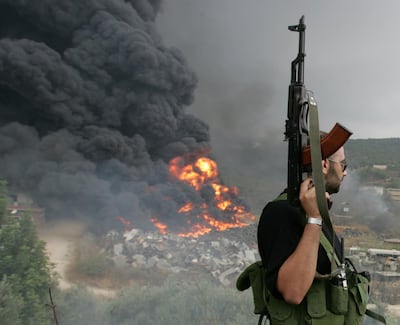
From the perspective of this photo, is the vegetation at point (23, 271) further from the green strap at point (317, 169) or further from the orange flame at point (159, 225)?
the orange flame at point (159, 225)

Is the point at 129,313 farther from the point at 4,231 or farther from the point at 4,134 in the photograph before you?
the point at 4,134

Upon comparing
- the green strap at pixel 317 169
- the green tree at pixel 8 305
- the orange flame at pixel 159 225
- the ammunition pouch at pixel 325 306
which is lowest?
the green tree at pixel 8 305

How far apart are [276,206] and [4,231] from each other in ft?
18.8

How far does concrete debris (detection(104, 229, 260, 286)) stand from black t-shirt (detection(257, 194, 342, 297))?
349 inches

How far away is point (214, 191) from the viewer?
1532cm

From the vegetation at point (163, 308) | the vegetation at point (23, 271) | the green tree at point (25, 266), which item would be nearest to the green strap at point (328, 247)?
the vegetation at point (163, 308)

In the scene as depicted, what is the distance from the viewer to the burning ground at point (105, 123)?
12523mm

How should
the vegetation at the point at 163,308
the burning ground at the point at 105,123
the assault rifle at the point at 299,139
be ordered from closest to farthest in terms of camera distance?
the assault rifle at the point at 299,139
the vegetation at the point at 163,308
the burning ground at the point at 105,123

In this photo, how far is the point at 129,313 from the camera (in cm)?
669

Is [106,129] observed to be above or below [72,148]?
above

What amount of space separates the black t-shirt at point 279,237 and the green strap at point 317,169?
73 millimetres

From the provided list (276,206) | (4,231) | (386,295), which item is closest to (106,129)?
(4,231)

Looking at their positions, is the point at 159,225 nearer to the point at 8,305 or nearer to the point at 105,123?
the point at 105,123

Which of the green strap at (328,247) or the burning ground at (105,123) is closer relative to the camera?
the green strap at (328,247)
